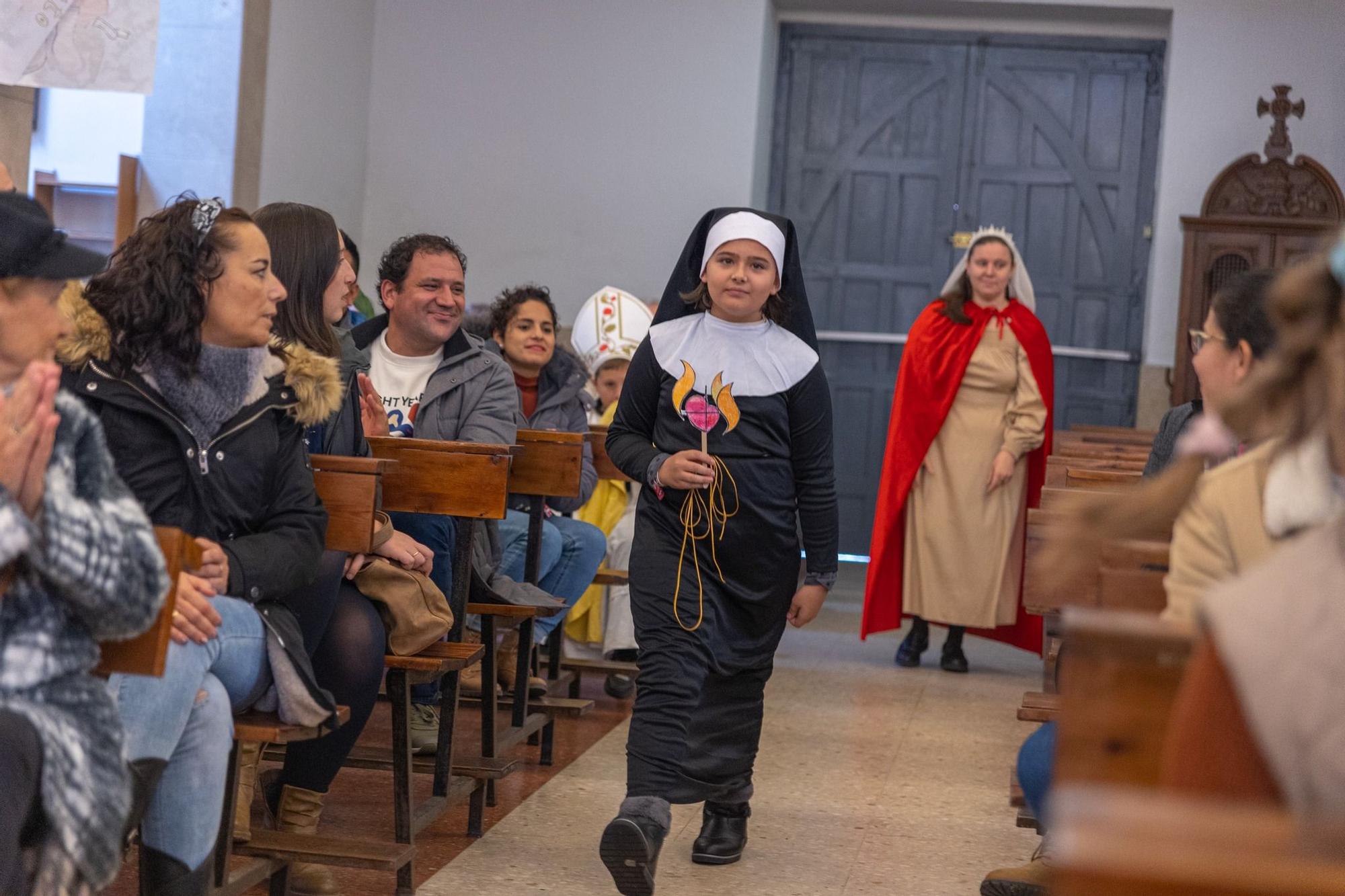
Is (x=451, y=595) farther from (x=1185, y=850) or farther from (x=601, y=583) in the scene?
(x=1185, y=850)

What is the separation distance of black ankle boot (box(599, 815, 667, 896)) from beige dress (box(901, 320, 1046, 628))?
145 inches

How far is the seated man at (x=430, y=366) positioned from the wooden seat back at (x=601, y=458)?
3.09 feet

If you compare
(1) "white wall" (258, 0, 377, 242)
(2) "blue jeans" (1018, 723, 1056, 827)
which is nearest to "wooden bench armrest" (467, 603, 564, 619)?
(2) "blue jeans" (1018, 723, 1056, 827)

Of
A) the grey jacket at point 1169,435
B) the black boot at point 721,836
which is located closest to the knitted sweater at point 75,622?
the black boot at point 721,836

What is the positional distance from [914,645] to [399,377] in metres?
3.11

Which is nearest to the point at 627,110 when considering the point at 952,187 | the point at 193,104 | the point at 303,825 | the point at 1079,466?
the point at 952,187

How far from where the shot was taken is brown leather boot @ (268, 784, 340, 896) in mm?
3020

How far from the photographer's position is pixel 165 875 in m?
2.34

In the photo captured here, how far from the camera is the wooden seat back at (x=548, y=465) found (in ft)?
13.5

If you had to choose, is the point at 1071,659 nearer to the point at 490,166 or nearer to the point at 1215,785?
the point at 1215,785

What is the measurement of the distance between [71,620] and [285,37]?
6.28 meters

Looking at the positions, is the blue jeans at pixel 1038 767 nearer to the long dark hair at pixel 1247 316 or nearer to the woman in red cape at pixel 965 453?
the long dark hair at pixel 1247 316

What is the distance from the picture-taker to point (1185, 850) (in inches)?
40.6

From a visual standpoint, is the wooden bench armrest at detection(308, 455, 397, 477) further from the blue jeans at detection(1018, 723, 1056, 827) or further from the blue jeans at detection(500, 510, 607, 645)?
the blue jeans at detection(500, 510, 607, 645)
